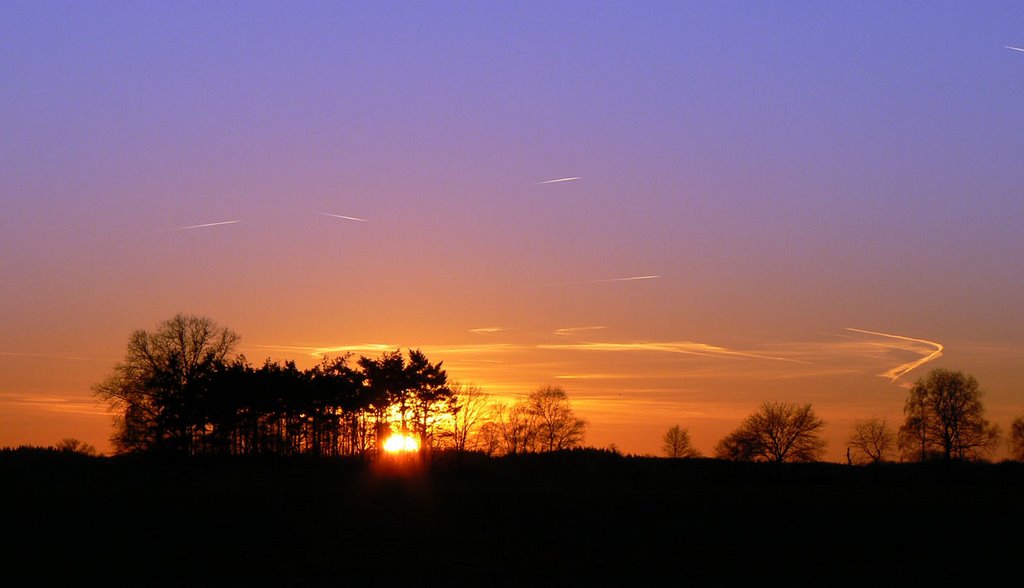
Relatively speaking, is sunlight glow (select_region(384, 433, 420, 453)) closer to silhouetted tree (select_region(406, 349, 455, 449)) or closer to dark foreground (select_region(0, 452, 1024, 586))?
silhouetted tree (select_region(406, 349, 455, 449))

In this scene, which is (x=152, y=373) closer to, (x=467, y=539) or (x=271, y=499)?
(x=271, y=499)

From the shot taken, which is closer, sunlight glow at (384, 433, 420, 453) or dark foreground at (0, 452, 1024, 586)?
dark foreground at (0, 452, 1024, 586)

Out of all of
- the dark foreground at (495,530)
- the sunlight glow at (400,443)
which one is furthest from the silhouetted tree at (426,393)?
the dark foreground at (495,530)

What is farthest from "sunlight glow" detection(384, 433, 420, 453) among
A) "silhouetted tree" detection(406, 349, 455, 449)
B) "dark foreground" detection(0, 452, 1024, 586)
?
"dark foreground" detection(0, 452, 1024, 586)

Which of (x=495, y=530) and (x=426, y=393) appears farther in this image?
(x=426, y=393)

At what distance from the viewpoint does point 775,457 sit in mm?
94438

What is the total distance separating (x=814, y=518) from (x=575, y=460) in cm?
2765

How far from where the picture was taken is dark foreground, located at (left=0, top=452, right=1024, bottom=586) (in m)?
26.1

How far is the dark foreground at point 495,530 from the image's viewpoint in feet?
85.8

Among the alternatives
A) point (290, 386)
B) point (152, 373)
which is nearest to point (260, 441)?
point (290, 386)

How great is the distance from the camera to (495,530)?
32.2m

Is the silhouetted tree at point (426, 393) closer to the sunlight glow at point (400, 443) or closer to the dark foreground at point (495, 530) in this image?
the sunlight glow at point (400, 443)

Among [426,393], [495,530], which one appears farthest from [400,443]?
[495,530]

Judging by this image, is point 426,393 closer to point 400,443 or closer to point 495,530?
point 400,443
